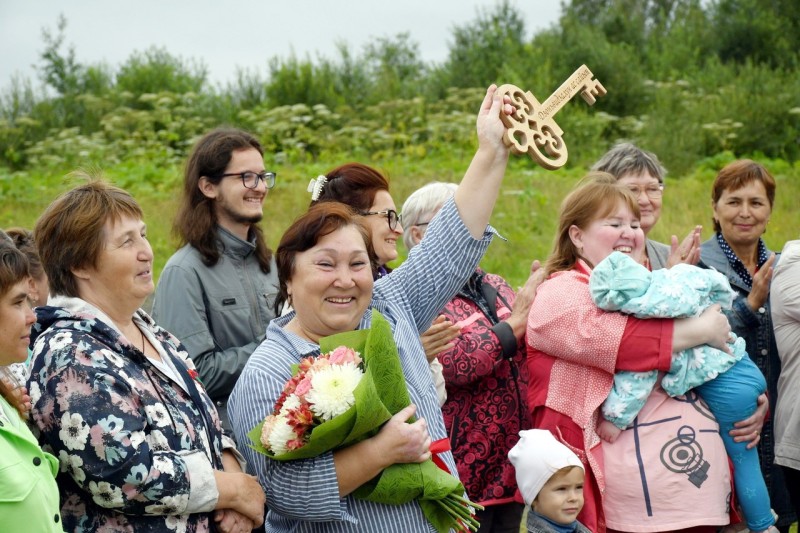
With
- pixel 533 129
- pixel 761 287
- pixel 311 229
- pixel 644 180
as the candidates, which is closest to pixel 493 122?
pixel 533 129

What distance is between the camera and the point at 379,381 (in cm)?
280

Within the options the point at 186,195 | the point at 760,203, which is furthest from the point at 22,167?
the point at 760,203

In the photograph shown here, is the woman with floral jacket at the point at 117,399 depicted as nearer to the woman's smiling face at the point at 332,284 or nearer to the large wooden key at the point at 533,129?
the woman's smiling face at the point at 332,284

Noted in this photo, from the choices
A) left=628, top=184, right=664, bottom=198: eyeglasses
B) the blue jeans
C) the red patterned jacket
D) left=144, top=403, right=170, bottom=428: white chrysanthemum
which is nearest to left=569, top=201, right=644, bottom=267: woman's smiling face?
the red patterned jacket

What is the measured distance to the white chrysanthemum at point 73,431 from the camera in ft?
8.80

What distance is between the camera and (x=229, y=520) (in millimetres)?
2969

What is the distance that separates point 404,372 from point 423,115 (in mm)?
13758

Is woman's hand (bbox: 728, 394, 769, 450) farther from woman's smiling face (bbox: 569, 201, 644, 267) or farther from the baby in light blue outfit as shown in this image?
woman's smiling face (bbox: 569, 201, 644, 267)

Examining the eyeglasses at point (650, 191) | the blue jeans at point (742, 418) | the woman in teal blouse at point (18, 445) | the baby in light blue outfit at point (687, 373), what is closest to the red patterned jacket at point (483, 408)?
the baby in light blue outfit at point (687, 373)

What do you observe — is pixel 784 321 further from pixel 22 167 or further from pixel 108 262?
pixel 22 167

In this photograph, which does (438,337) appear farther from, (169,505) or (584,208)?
(169,505)

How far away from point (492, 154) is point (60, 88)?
59.1ft

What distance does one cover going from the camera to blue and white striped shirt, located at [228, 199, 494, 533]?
2.81m

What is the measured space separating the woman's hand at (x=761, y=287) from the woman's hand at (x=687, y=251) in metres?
0.39
